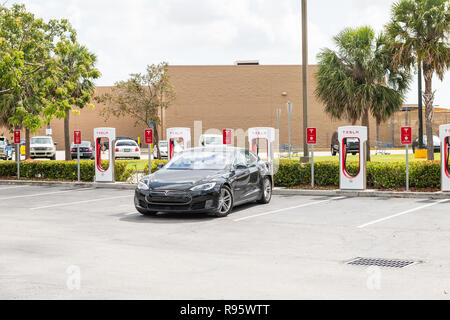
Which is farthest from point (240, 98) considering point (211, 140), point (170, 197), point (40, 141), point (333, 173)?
point (170, 197)

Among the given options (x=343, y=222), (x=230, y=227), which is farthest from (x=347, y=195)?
(x=230, y=227)

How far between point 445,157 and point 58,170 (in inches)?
522

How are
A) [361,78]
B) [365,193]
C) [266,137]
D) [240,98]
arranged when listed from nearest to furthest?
[365,193] < [266,137] < [361,78] < [240,98]

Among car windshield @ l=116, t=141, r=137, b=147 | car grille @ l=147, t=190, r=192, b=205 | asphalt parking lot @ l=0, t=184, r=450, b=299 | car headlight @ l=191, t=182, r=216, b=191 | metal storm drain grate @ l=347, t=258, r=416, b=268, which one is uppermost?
car windshield @ l=116, t=141, r=137, b=147

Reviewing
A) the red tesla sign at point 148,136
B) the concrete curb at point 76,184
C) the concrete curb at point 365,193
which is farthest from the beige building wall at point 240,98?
the concrete curb at point 365,193

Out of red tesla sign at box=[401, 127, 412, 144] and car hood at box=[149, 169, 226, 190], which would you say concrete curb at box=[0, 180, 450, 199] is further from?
car hood at box=[149, 169, 226, 190]

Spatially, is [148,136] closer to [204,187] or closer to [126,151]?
[204,187]

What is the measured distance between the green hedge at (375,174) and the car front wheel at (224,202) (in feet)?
18.6

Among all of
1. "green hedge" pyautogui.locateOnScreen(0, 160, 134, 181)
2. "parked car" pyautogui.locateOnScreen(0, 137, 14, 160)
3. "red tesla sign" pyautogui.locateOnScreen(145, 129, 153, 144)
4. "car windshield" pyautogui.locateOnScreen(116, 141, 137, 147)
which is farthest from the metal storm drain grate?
"parked car" pyautogui.locateOnScreen(0, 137, 14, 160)

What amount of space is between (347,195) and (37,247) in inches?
376

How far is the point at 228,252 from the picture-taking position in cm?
809

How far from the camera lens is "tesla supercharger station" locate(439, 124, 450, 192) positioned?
15078 mm

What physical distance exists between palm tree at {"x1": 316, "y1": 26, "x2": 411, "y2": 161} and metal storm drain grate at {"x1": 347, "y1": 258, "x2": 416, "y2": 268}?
21019 millimetres

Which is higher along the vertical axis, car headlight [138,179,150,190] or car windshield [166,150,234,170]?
car windshield [166,150,234,170]
